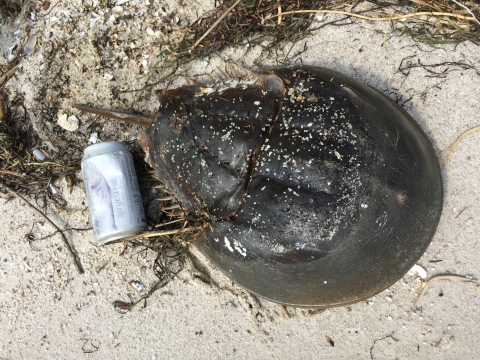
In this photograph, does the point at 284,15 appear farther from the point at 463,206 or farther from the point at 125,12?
the point at 463,206

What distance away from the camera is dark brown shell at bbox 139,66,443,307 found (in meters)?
1.62

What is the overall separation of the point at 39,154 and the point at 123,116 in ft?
2.45

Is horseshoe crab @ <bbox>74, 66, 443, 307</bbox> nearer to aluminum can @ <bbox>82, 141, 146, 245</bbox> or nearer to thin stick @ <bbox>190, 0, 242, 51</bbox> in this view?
aluminum can @ <bbox>82, 141, 146, 245</bbox>

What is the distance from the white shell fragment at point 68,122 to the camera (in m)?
2.57

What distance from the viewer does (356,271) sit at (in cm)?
174

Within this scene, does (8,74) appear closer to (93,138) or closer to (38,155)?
(38,155)

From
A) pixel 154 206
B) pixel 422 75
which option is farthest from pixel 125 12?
pixel 422 75

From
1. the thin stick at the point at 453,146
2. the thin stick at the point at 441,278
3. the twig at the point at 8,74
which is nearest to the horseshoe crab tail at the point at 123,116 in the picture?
the twig at the point at 8,74

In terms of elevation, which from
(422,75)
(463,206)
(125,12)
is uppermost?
(125,12)

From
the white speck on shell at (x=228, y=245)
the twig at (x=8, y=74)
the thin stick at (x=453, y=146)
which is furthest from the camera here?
the twig at (x=8, y=74)

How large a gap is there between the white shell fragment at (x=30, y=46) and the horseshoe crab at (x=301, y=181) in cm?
131

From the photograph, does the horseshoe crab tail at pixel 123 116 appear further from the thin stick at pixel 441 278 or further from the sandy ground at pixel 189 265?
the thin stick at pixel 441 278

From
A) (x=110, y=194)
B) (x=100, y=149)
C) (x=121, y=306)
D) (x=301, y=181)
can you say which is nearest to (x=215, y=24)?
(x=100, y=149)

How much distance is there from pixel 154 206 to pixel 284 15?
1417mm
